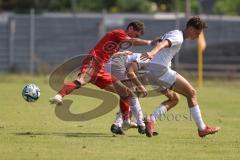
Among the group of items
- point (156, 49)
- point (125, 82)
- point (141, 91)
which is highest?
point (156, 49)

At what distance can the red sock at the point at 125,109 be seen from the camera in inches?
592

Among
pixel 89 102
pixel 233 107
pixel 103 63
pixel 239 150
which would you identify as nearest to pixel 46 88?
pixel 89 102

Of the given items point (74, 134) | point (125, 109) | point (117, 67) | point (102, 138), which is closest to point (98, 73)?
point (117, 67)

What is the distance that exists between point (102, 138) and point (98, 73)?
1.45m

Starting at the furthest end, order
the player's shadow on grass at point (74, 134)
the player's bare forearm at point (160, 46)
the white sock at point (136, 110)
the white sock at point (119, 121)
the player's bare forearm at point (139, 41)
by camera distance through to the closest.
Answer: the white sock at point (119, 121) < the white sock at point (136, 110) < the player's bare forearm at point (139, 41) < the player's shadow on grass at point (74, 134) < the player's bare forearm at point (160, 46)

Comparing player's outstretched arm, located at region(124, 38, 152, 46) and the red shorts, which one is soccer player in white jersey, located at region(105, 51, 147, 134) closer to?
the red shorts

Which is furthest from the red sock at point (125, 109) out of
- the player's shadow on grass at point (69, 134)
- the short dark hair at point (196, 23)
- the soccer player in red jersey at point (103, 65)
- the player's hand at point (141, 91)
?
the short dark hair at point (196, 23)

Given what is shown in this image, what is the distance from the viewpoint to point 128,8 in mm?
59688

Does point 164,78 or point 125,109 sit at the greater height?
point 164,78

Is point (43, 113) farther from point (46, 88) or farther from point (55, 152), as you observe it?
point (46, 88)

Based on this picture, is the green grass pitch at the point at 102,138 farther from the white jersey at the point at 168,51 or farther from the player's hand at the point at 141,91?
the white jersey at the point at 168,51

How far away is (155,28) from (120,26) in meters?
1.67

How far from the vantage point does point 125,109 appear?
1506cm

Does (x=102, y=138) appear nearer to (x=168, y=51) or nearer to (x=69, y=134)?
(x=69, y=134)
